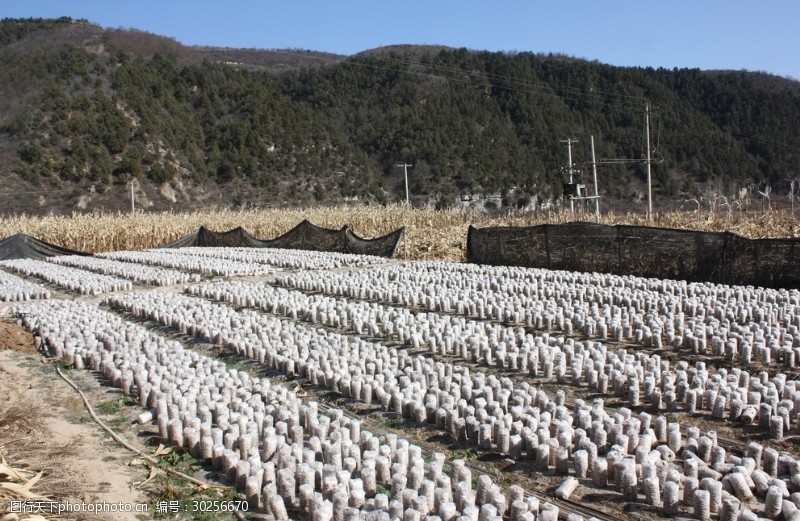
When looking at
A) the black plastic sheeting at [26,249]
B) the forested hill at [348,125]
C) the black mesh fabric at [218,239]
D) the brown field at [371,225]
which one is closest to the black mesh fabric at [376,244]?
the brown field at [371,225]

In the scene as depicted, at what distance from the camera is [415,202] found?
4981 cm

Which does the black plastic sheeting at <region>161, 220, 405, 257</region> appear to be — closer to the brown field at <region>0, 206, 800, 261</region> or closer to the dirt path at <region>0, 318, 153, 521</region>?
the brown field at <region>0, 206, 800, 261</region>

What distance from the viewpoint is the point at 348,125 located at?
60906 mm

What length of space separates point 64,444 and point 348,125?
187ft

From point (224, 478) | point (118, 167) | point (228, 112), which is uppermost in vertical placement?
point (228, 112)

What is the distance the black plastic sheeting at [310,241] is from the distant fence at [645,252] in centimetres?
279

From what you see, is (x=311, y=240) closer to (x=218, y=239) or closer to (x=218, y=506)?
(x=218, y=239)

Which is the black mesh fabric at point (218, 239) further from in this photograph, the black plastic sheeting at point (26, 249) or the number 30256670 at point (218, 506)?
the number 30256670 at point (218, 506)

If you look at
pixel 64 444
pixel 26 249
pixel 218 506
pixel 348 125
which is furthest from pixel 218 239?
pixel 348 125

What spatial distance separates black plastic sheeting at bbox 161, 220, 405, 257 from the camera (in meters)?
18.6

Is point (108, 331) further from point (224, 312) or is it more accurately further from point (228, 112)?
point (228, 112)

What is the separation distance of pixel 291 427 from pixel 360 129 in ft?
182

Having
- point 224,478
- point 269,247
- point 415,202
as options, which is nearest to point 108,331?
point 224,478

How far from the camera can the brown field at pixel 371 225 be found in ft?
64.0
